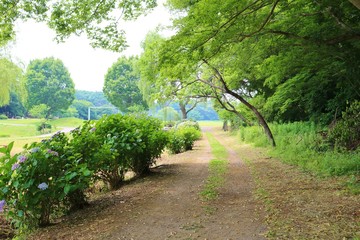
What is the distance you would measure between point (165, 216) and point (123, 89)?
58.4 metres

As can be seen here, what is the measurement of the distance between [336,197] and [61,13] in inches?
271

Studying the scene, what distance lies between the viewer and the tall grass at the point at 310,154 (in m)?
7.47

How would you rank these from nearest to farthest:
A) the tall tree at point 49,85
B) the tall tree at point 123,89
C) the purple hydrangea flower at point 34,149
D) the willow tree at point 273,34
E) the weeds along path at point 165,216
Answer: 1. the weeds along path at point 165,216
2. the purple hydrangea flower at point 34,149
3. the willow tree at point 273,34
4. the tall tree at point 49,85
5. the tall tree at point 123,89

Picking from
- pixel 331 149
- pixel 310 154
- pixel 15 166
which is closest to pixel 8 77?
pixel 310 154

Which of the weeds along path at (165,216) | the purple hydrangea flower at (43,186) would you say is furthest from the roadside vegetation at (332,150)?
the purple hydrangea flower at (43,186)

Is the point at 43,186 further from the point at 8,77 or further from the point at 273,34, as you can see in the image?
the point at 8,77

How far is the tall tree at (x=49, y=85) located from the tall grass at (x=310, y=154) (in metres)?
50.9

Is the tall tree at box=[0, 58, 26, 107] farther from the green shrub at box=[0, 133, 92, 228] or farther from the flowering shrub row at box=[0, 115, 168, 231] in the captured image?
the green shrub at box=[0, 133, 92, 228]

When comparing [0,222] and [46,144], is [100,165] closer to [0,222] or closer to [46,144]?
[46,144]

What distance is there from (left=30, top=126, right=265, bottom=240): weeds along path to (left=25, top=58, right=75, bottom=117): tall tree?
183ft

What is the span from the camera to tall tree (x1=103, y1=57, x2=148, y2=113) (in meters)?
61.2

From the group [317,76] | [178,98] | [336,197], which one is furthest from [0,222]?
[178,98]

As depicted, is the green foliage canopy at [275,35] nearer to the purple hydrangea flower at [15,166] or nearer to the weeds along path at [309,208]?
the weeds along path at [309,208]

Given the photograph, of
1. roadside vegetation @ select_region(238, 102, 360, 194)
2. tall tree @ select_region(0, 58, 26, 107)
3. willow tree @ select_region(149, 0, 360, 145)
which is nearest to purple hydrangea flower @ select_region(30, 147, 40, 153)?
willow tree @ select_region(149, 0, 360, 145)
